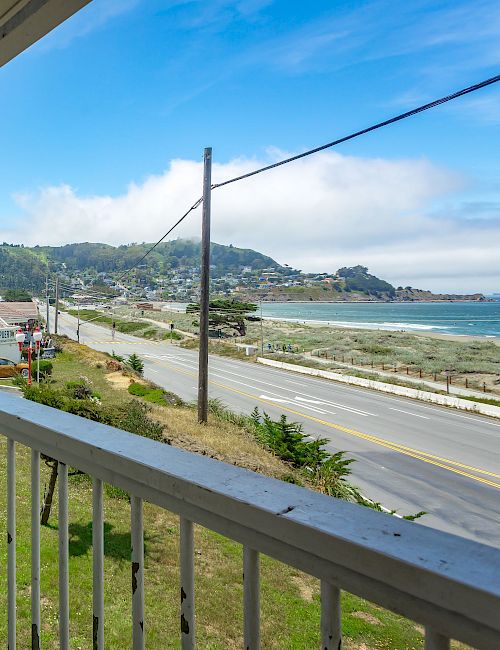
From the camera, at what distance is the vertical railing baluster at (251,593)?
56 cm

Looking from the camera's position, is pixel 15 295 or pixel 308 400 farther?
pixel 15 295

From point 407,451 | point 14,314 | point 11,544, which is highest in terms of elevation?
point 11,544

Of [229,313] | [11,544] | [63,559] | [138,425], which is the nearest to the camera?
[63,559]

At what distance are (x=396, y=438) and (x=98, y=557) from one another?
52.1 ft

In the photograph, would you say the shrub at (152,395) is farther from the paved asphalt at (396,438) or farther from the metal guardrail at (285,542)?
the metal guardrail at (285,542)

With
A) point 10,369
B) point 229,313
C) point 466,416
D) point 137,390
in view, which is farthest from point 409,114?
Answer: point 229,313

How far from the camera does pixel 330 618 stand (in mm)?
495

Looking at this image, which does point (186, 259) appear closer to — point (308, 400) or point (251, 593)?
point (308, 400)

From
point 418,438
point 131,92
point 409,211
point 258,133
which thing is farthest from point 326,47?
point 418,438

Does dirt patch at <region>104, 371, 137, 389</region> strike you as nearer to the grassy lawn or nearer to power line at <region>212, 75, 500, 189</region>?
the grassy lawn

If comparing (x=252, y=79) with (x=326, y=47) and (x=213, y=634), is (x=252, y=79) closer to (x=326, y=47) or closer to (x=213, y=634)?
(x=326, y=47)

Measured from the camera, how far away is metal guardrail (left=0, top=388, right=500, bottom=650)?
0.39 m

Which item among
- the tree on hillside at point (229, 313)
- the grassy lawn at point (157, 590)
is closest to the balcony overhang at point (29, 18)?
the grassy lawn at point (157, 590)

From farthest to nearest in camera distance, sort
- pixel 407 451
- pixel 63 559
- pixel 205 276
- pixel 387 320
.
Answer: pixel 387 320
pixel 407 451
pixel 205 276
pixel 63 559
